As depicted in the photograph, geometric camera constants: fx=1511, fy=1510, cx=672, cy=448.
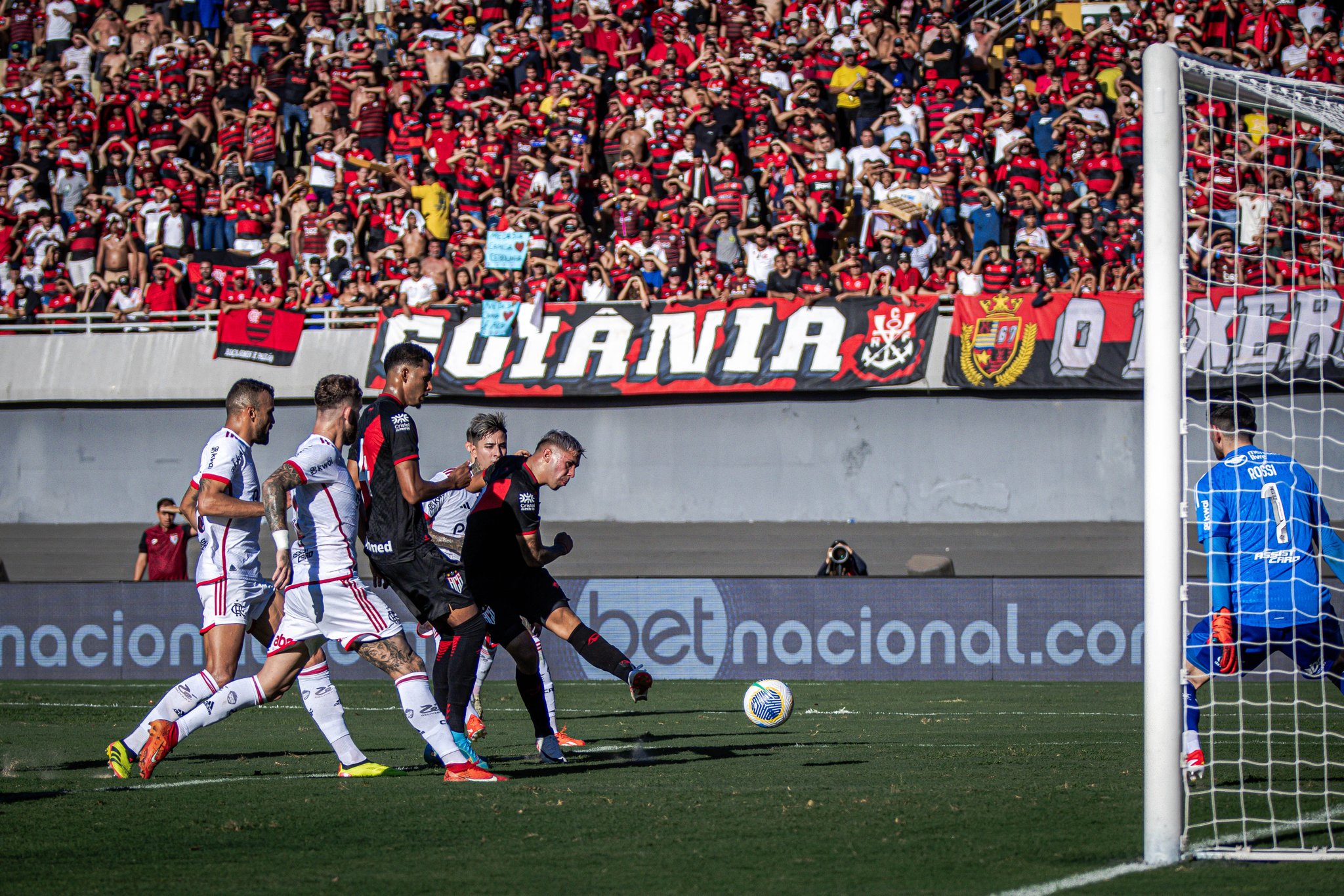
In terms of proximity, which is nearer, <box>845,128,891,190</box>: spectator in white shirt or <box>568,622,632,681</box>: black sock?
<box>568,622,632,681</box>: black sock

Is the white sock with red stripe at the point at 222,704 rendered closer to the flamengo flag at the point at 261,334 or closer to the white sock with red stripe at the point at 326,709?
the white sock with red stripe at the point at 326,709

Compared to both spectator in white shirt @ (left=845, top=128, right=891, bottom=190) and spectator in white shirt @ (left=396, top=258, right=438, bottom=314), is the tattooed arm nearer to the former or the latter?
spectator in white shirt @ (left=396, top=258, right=438, bottom=314)

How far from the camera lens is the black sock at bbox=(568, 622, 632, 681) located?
28.6ft

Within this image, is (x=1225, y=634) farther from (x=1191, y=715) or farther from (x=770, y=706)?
(x=770, y=706)

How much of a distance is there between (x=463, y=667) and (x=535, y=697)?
21.6 inches

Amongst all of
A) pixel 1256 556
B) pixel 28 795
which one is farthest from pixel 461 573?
pixel 1256 556

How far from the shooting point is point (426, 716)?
302 inches

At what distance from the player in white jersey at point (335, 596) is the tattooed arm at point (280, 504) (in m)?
0.06

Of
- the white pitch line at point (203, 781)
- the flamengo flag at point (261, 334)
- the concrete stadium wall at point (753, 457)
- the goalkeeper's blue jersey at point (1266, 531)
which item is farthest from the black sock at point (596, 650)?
the flamengo flag at point (261, 334)

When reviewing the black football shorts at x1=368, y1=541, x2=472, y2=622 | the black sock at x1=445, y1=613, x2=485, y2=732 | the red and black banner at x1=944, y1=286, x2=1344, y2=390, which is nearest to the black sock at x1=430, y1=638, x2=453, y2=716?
the black sock at x1=445, y1=613, x2=485, y2=732

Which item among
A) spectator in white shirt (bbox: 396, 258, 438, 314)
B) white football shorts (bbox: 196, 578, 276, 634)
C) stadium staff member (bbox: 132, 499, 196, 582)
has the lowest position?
white football shorts (bbox: 196, 578, 276, 634)

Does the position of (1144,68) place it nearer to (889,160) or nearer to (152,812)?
(152,812)

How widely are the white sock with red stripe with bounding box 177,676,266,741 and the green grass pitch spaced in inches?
13.1

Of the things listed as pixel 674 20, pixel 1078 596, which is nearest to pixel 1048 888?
pixel 1078 596
